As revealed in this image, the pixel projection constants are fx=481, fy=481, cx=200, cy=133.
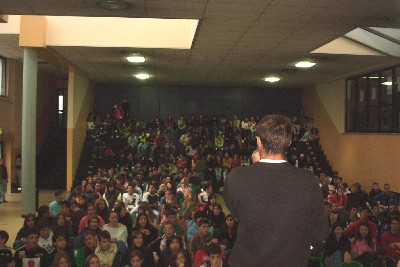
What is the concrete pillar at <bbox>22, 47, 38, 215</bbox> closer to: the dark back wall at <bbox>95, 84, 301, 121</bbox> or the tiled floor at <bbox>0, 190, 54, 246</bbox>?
the tiled floor at <bbox>0, 190, 54, 246</bbox>

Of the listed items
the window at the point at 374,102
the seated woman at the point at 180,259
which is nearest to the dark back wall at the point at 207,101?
the window at the point at 374,102

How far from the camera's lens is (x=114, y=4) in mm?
7629

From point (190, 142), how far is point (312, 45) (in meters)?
8.19

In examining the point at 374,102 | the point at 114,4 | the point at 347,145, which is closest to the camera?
the point at 114,4

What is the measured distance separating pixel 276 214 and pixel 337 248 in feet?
17.4

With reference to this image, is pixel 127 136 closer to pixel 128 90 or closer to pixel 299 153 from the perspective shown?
pixel 128 90

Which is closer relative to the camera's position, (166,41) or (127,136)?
(166,41)

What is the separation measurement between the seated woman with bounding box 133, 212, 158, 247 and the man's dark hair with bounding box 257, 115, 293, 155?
17.8 ft

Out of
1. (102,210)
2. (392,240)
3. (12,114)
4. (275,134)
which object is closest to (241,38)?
(102,210)

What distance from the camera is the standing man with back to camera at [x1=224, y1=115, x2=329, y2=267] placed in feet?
6.09

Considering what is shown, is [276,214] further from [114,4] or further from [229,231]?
[114,4]

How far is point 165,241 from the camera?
673 cm

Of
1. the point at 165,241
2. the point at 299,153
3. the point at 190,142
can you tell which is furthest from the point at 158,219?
the point at 299,153

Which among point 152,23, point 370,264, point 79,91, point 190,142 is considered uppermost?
point 152,23
